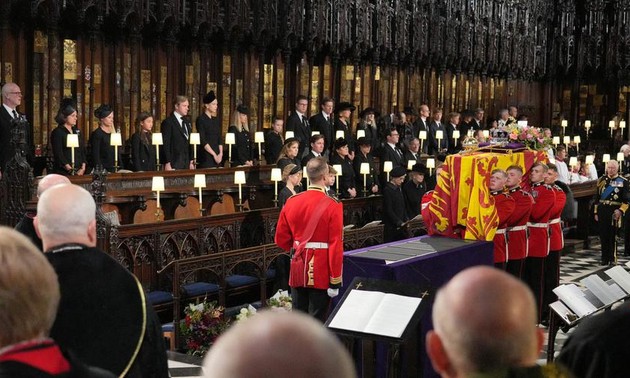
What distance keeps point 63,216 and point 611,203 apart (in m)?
12.5

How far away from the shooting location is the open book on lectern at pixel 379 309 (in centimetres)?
532

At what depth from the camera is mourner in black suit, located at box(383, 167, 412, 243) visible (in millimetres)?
12703

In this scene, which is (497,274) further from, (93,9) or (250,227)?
(93,9)

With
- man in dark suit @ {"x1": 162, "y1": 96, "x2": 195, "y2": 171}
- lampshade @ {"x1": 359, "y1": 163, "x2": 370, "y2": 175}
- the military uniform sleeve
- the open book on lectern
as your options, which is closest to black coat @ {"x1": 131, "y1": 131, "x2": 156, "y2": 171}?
man in dark suit @ {"x1": 162, "y1": 96, "x2": 195, "y2": 171}

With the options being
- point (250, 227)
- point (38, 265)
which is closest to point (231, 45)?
point (250, 227)

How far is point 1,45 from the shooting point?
13273 millimetres

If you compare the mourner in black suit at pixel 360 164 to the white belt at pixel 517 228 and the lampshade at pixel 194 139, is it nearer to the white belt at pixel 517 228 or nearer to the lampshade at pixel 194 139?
the lampshade at pixel 194 139

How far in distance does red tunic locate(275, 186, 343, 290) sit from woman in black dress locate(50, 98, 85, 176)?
493cm

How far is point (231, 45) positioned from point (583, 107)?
16089 mm

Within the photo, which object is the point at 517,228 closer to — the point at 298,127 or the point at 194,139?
the point at 194,139

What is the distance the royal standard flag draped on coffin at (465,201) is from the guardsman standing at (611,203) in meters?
6.28

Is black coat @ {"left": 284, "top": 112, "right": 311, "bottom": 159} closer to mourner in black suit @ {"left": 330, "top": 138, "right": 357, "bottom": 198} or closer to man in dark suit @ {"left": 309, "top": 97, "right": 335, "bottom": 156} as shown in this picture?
man in dark suit @ {"left": 309, "top": 97, "right": 335, "bottom": 156}

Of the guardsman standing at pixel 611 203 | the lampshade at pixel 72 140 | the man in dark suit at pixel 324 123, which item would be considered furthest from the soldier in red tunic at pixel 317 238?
the man in dark suit at pixel 324 123

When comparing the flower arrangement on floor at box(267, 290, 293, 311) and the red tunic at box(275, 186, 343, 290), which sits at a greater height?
the red tunic at box(275, 186, 343, 290)
